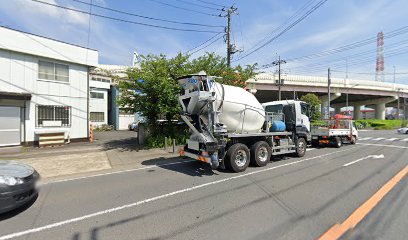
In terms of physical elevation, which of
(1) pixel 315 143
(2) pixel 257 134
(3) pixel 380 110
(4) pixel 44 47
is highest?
(4) pixel 44 47

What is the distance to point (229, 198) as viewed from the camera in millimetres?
5281

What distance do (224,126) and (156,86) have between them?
5627 mm

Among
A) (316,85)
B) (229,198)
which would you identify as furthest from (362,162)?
(316,85)

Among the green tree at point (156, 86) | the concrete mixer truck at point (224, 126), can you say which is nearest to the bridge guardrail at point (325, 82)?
the green tree at point (156, 86)

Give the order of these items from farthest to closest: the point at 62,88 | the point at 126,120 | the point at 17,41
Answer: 1. the point at 126,120
2. the point at 62,88
3. the point at 17,41

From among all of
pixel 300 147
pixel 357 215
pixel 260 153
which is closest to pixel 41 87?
pixel 260 153

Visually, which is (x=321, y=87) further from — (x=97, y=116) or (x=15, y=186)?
(x=15, y=186)

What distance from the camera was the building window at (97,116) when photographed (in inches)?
1264

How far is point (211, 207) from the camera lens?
187 inches

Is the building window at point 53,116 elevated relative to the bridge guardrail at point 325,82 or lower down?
lower down

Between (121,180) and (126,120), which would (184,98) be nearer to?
(121,180)

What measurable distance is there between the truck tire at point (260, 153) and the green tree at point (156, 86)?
5701 mm

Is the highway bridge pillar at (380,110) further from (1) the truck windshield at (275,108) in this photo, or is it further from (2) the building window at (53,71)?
(2) the building window at (53,71)

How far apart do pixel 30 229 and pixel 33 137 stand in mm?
12157
